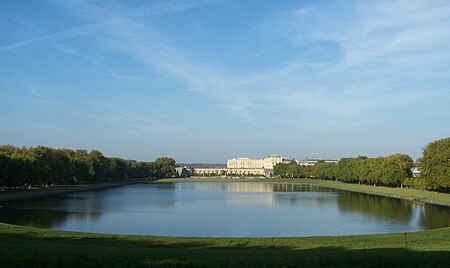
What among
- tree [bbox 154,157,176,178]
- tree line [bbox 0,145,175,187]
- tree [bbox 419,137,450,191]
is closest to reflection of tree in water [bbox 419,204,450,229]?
tree [bbox 419,137,450,191]

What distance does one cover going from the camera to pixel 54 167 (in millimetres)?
75188

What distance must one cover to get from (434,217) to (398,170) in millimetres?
45142

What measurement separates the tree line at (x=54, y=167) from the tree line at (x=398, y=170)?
170 ft

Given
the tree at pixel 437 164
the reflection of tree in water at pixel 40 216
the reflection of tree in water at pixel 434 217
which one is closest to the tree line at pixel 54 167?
the reflection of tree in water at pixel 40 216

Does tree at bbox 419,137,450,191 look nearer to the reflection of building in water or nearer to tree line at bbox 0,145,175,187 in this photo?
the reflection of building in water

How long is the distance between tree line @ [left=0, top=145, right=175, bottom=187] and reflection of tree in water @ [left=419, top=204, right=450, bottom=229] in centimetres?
4510

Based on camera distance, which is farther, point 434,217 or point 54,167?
point 54,167

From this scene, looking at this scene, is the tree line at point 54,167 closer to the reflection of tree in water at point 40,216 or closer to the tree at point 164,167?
the reflection of tree in water at point 40,216

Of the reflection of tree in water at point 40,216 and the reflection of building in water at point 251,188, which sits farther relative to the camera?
the reflection of building in water at point 251,188

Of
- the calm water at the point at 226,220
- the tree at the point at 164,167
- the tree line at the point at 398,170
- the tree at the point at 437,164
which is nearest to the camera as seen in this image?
the calm water at the point at 226,220

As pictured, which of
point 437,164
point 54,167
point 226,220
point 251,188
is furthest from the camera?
point 251,188

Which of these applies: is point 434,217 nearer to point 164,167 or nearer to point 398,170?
point 398,170

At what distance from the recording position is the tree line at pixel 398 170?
60.7 m

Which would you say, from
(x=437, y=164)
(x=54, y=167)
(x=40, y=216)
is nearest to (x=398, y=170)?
(x=437, y=164)
